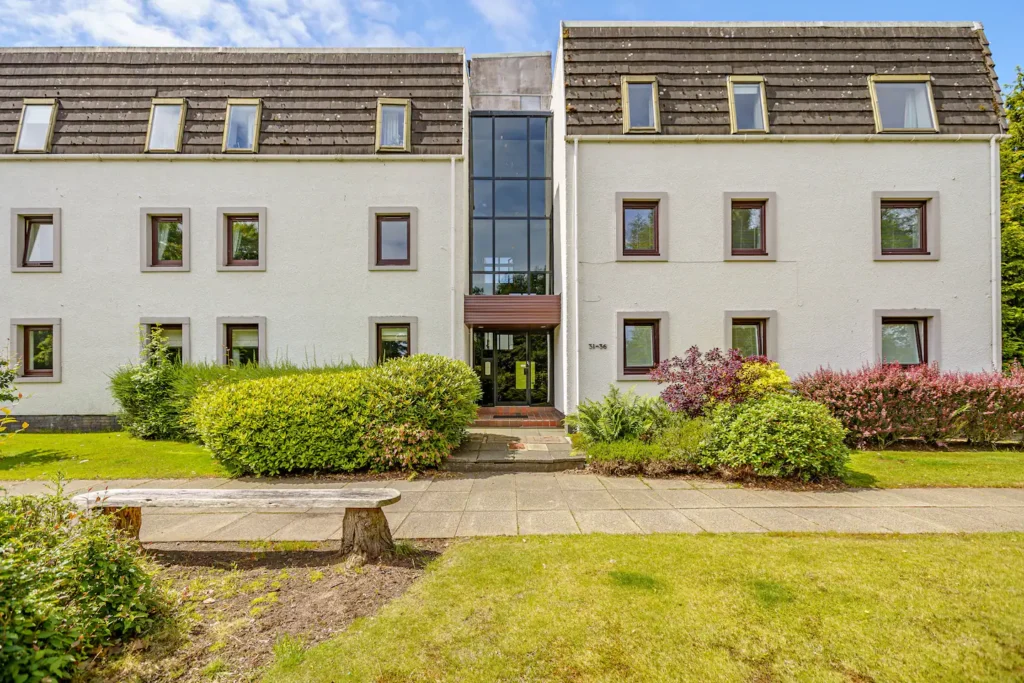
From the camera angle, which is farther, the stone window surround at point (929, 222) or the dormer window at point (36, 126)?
the dormer window at point (36, 126)

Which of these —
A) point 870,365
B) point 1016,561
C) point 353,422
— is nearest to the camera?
point 1016,561

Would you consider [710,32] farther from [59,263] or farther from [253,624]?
[59,263]

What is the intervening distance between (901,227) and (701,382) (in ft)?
25.3

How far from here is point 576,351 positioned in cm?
1106

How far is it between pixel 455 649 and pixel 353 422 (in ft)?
16.8

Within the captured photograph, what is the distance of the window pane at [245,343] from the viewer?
11.8 meters

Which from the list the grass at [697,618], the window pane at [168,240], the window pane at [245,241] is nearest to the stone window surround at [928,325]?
the grass at [697,618]

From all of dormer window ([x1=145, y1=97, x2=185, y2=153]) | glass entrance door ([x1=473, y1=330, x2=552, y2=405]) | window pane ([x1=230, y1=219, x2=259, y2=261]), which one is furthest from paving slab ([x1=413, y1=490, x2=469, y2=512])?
dormer window ([x1=145, y1=97, x2=185, y2=153])

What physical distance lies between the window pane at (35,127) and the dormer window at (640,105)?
14951 mm

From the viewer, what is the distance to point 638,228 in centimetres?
1148

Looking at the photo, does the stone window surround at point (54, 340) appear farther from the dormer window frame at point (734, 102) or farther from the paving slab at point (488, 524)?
the dormer window frame at point (734, 102)

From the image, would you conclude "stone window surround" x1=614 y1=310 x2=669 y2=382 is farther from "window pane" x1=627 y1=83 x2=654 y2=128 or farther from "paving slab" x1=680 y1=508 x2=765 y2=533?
"paving slab" x1=680 y1=508 x2=765 y2=533

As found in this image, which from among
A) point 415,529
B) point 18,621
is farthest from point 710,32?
point 18,621

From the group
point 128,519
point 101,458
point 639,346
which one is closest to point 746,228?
point 639,346
